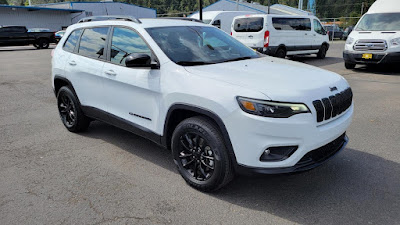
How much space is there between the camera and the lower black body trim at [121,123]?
3.67 metres

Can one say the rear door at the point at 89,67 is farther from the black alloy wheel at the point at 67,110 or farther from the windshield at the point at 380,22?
the windshield at the point at 380,22

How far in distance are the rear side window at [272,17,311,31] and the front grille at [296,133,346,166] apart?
425 inches

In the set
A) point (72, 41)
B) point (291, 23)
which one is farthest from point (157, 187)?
point (291, 23)

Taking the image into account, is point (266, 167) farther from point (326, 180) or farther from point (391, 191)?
point (391, 191)

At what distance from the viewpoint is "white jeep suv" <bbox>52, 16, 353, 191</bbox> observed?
2736 millimetres

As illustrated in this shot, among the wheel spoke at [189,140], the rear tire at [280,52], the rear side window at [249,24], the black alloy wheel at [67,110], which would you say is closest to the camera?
the wheel spoke at [189,140]

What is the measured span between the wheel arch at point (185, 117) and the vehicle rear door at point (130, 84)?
19 cm

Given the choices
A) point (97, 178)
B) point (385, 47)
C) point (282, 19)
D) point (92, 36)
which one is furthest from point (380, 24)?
point (97, 178)

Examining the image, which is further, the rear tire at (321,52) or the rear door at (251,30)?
the rear tire at (321,52)

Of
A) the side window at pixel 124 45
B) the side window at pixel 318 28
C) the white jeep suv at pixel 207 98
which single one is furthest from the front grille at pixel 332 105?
the side window at pixel 318 28

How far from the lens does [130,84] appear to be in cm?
375

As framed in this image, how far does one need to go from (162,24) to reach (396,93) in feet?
20.9

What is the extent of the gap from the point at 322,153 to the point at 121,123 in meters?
2.42

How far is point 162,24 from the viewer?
13.1 feet
